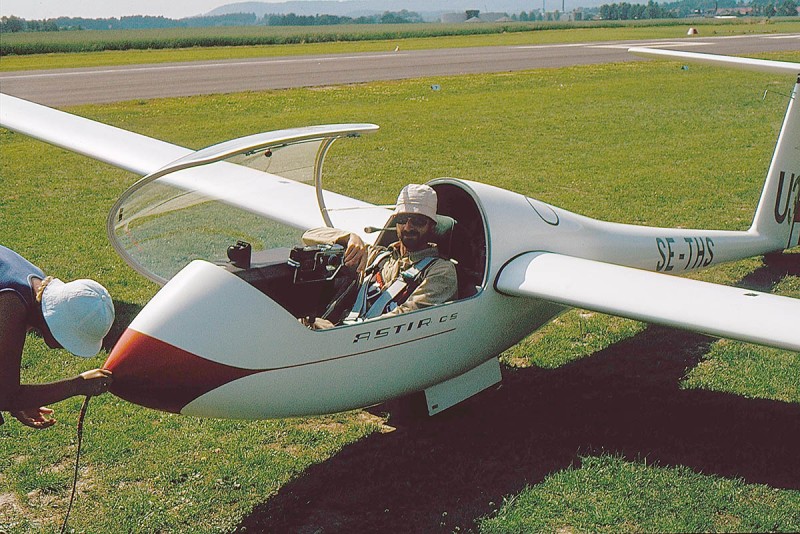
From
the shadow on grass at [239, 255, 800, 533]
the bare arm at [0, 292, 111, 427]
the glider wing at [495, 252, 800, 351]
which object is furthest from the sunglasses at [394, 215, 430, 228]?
the bare arm at [0, 292, 111, 427]

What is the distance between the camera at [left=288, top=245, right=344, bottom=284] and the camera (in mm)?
5688

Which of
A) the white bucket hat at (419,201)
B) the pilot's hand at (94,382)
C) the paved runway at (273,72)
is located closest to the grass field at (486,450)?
the pilot's hand at (94,382)

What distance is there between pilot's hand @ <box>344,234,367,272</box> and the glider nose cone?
1.51 metres

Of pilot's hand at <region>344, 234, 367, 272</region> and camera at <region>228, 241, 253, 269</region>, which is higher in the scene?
camera at <region>228, 241, 253, 269</region>

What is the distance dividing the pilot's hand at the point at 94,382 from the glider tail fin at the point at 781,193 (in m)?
6.95

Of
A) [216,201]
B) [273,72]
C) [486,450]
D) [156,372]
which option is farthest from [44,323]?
[273,72]

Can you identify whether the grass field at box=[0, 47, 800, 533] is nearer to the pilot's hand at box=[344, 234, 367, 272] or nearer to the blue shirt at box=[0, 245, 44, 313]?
the pilot's hand at box=[344, 234, 367, 272]

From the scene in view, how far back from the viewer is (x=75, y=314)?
158 inches

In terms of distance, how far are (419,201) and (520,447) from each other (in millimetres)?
1904

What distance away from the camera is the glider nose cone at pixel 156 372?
173 inches

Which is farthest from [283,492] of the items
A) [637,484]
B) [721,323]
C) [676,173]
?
[676,173]

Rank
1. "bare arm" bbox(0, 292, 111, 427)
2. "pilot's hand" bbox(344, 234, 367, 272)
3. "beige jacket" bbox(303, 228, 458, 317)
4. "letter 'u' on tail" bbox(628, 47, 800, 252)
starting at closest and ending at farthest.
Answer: "bare arm" bbox(0, 292, 111, 427), "beige jacket" bbox(303, 228, 458, 317), "pilot's hand" bbox(344, 234, 367, 272), "letter 'u' on tail" bbox(628, 47, 800, 252)

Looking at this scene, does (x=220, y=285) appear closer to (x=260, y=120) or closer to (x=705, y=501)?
(x=705, y=501)

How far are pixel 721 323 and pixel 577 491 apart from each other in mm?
1416
